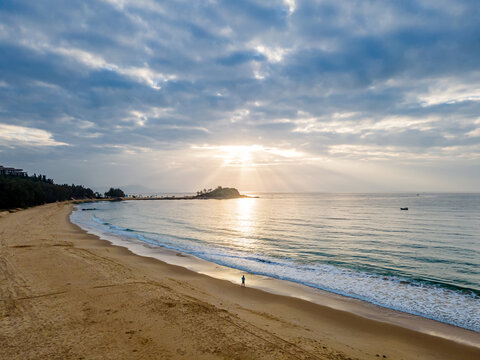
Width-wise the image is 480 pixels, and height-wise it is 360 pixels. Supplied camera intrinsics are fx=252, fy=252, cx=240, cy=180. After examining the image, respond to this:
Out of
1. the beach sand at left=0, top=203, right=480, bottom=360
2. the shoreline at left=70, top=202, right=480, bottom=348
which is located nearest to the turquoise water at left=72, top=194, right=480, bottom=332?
the shoreline at left=70, top=202, right=480, bottom=348

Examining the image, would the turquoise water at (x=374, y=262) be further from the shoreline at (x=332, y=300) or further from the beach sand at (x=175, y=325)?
the beach sand at (x=175, y=325)

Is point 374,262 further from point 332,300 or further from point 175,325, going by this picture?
point 175,325

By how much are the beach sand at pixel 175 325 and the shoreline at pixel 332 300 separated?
1.51ft

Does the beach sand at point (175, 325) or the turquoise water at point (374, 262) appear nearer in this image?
the beach sand at point (175, 325)

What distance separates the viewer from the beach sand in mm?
7467

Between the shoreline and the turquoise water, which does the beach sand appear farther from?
the turquoise water

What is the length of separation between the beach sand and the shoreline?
0.46 metres

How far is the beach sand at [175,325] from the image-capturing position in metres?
7.47

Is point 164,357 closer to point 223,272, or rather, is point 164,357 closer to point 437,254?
point 223,272

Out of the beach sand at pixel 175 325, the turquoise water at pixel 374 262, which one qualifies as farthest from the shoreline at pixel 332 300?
the turquoise water at pixel 374 262

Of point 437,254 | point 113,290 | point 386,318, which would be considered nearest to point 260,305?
point 386,318

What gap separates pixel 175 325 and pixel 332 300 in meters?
8.00

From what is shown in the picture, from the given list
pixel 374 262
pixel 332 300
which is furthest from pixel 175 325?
pixel 374 262

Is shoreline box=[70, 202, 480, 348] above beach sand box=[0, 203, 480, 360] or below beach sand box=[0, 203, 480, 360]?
below
